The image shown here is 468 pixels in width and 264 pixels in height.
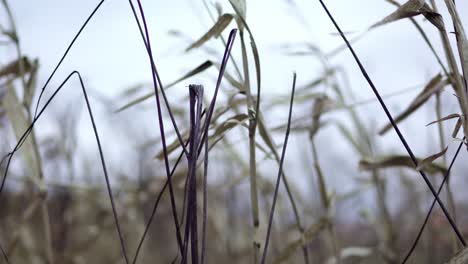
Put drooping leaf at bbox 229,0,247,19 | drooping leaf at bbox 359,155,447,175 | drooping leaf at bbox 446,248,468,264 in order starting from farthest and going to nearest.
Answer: drooping leaf at bbox 359,155,447,175
drooping leaf at bbox 229,0,247,19
drooping leaf at bbox 446,248,468,264

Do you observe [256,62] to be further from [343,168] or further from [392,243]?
[343,168]

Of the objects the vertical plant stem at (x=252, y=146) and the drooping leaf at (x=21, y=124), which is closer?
the vertical plant stem at (x=252, y=146)

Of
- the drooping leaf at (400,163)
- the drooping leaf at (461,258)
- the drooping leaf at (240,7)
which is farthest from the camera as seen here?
the drooping leaf at (400,163)

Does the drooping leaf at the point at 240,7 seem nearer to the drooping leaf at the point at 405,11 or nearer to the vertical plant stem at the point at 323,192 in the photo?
the drooping leaf at the point at 405,11

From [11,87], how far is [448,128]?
94cm

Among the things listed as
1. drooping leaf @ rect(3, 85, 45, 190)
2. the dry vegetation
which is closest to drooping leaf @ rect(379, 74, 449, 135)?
the dry vegetation

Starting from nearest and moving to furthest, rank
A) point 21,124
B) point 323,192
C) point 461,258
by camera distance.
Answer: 1. point 461,258
2. point 21,124
3. point 323,192

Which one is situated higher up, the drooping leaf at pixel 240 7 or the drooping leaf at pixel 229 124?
the drooping leaf at pixel 240 7

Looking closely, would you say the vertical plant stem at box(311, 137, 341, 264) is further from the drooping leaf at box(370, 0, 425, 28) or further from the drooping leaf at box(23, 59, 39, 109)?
the drooping leaf at box(23, 59, 39, 109)

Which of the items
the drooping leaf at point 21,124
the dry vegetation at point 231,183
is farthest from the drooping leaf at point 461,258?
the drooping leaf at point 21,124

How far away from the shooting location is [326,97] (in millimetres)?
750

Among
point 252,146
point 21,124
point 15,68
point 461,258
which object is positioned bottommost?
point 461,258

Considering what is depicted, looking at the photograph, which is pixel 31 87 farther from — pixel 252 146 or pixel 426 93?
pixel 426 93

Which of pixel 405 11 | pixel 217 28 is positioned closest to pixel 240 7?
pixel 217 28
